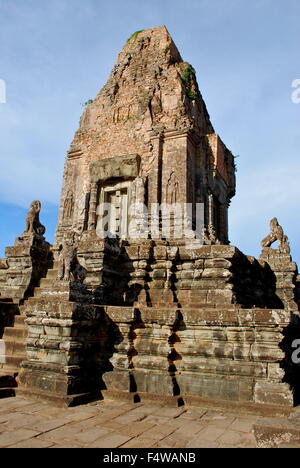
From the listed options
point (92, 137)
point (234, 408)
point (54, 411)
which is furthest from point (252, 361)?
point (92, 137)

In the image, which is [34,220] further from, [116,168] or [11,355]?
[116,168]

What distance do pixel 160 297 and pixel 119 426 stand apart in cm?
366

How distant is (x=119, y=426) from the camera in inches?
172

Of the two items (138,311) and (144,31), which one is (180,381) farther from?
(144,31)

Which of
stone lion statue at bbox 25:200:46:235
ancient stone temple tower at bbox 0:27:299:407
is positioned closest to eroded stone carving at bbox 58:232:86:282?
ancient stone temple tower at bbox 0:27:299:407

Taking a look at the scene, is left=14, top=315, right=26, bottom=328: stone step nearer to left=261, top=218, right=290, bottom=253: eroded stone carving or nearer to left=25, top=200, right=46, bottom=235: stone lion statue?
left=25, top=200, right=46, bottom=235: stone lion statue

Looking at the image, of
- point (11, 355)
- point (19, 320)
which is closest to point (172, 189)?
point (19, 320)

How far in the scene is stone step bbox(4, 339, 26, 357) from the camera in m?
6.87

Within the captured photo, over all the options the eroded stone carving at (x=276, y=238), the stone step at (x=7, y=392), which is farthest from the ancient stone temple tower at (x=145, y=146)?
the stone step at (x=7, y=392)

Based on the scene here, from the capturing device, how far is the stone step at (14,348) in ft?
22.5

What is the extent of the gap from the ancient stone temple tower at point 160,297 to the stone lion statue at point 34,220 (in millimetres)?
79

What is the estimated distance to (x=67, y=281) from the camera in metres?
6.30

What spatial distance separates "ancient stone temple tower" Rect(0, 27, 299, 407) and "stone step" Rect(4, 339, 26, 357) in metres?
0.14
